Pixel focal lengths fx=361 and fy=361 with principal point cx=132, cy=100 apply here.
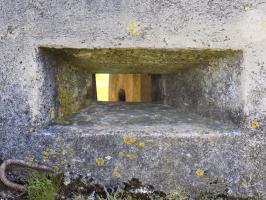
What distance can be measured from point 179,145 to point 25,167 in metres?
0.67

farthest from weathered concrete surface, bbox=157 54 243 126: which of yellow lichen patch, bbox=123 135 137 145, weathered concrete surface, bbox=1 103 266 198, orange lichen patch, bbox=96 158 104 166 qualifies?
orange lichen patch, bbox=96 158 104 166

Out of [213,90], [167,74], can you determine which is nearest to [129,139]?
[213,90]

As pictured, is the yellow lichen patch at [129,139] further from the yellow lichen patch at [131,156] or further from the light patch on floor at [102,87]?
the light patch on floor at [102,87]

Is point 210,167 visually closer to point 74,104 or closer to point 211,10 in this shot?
point 211,10

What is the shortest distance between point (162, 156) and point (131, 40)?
511 mm

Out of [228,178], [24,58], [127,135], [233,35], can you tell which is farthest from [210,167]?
[24,58]

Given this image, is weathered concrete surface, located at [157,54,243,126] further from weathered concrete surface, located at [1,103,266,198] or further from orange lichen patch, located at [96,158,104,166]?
orange lichen patch, located at [96,158,104,166]

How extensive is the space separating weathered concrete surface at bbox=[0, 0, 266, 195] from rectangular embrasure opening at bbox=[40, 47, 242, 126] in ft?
0.17

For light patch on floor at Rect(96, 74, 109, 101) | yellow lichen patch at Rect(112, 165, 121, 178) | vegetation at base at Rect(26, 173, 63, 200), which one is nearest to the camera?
vegetation at base at Rect(26, 173, 63, 200)

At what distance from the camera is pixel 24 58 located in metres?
1.54

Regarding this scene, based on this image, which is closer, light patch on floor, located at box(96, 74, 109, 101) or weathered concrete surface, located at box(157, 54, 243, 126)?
weathered concrete surface, located at box(157, 54, 243, 126)

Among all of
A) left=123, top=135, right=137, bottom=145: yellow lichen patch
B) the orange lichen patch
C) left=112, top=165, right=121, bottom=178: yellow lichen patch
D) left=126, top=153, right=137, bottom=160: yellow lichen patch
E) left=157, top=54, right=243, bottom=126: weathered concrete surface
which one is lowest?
left=112, top=165, right=121, bottom=178: yellow lichen patch

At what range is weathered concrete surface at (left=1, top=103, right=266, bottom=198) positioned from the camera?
5.06 feet

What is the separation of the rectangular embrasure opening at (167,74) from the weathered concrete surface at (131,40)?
0.17 ft
